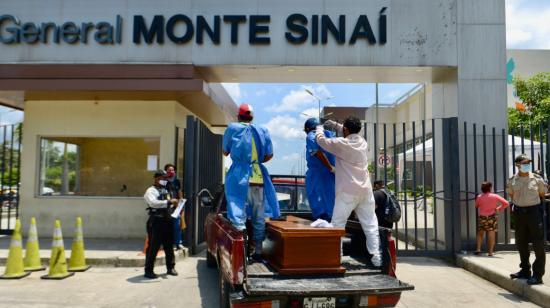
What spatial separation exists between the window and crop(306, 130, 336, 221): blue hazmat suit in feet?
19.8

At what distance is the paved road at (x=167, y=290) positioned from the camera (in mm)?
5855

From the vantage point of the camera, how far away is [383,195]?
8.04 meters

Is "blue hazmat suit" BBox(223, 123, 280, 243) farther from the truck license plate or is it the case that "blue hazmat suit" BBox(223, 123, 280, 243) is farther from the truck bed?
the truck license plate

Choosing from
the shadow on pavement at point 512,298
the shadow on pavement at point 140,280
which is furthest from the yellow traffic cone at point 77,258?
the shadow on pavement at point 512,298

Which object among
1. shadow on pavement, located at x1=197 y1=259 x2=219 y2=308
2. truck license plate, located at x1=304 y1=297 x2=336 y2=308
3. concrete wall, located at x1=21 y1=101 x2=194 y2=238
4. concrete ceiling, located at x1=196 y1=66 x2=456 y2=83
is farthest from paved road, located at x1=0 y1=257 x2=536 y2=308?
concrete ceiling, located at x1=196 y1=66 x2=456 y2=83

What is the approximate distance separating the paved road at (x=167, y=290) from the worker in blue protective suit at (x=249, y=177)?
1.33 metres

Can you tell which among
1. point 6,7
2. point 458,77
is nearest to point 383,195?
point 458,77

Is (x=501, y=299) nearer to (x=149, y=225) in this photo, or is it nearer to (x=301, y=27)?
(x=149, y=225)

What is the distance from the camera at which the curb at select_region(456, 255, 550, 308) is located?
5805 mm

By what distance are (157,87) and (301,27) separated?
339 centimetres

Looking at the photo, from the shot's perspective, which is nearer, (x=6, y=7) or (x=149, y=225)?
→ (x=149, y=225)

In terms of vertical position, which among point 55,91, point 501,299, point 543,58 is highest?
point 543,58

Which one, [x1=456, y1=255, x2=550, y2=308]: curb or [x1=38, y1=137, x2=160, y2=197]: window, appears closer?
Answer: [x1=456, y1=255, x2=550, y2=308]: curb

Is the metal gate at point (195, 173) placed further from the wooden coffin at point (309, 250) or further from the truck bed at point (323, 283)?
the wooden coffin at point (309, 250)
